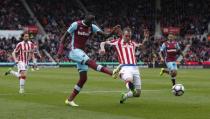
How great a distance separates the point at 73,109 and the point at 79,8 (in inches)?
2120

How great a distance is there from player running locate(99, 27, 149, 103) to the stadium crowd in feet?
131

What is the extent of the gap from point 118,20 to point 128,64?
49.8 metres

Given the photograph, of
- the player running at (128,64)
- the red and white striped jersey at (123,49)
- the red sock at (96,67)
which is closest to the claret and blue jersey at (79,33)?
the player running at (128,64)

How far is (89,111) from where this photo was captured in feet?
47.9

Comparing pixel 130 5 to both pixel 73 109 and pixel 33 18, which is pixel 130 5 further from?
pixel 73 109

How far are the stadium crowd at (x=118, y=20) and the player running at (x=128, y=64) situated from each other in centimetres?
4000

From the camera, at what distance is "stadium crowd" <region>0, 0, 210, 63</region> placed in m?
60.5

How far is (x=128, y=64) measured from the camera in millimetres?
16516

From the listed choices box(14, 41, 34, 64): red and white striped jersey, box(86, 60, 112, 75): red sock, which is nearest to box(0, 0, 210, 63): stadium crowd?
box(14, 41, 34, 64): red and white striped jersey

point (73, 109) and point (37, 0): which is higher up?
point (37, 0)

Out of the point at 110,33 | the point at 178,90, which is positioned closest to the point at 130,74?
the point at 110,33

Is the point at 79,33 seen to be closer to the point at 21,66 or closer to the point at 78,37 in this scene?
the point at 78,37

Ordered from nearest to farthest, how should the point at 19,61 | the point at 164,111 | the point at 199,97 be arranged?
the point at 164,111, the point at 199,97, the point at 19,61

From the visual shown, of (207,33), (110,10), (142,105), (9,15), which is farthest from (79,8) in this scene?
(142,105)
